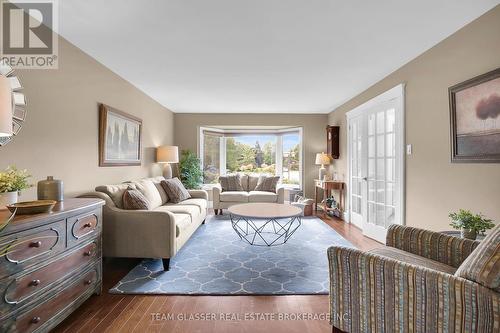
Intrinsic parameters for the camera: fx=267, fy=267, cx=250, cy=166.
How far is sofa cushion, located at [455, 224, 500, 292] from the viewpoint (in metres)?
1.12

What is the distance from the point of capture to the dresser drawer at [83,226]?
1932mm

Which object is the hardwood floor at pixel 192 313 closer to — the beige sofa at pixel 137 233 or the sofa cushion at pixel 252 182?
the beige sofa at pixel 137 233

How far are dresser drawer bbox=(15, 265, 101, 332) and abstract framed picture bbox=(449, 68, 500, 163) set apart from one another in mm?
3345

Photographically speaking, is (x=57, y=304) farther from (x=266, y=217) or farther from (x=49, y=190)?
(x=266, y=217)

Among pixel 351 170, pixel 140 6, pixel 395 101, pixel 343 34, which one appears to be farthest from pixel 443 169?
pixel 140 6

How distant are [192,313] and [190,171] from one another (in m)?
4.29

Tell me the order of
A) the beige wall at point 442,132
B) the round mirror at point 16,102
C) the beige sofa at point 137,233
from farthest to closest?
the beige sofa at point 137,233, the beige wall at point 442,132, the round mirror at point 16,102

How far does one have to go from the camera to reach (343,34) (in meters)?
2.52

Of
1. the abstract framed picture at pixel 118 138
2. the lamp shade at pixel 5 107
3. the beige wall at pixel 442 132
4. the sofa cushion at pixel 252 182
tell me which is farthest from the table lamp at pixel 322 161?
the lamp shade at pixel 5 107

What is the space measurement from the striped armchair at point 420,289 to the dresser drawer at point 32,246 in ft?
5.83

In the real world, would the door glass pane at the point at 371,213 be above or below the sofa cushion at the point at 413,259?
below

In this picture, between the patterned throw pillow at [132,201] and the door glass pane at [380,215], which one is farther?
the door glass pane at [380,215]

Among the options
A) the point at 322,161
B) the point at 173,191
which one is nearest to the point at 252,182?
the point at 322,161

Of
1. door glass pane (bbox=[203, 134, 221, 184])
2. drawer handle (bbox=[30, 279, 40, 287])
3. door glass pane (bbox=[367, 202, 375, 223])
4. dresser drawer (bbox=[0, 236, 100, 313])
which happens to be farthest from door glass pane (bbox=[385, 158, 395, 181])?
door glass pane (bbox=[203, 134, 221, 184])
